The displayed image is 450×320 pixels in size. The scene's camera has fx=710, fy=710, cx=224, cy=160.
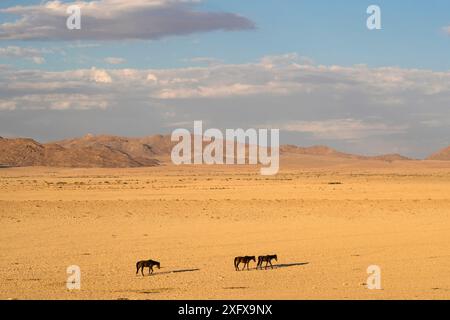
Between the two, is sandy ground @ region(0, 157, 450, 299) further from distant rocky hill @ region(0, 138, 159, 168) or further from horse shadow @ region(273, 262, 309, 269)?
distant rocky hill @ region(0, 138, 159, 168)

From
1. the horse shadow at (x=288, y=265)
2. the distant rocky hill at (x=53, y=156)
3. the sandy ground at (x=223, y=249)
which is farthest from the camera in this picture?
the distant rocky hill at (x=53, y=156)

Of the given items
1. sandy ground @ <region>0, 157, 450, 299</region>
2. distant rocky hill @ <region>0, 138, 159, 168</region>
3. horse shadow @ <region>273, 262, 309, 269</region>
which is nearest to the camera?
sandy ground @ <region>0, 157, 450, 299</region>

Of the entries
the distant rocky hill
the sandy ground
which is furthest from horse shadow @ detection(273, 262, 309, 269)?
the distant rocky hill

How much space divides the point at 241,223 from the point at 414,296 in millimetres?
14964

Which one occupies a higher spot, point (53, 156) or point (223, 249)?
point (53, 156)

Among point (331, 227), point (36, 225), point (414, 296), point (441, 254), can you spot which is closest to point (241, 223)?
point (331, 227)

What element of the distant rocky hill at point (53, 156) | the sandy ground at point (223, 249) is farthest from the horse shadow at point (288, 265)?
the distant rocky hill at point (53, 156)

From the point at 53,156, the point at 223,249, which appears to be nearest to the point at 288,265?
the point at 223,249

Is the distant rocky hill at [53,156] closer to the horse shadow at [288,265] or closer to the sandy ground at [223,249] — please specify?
the sandy ground at [223,249]

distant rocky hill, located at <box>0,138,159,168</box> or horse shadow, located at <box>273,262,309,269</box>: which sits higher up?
distant rocky hill, located at <box>0,138,159,168</box>

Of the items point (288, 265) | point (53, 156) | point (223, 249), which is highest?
point (53, 156)

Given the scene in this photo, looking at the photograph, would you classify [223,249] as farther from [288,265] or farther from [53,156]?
[53,156]

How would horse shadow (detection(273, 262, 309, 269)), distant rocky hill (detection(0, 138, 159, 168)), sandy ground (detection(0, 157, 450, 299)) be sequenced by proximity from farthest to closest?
distant rocky hill (detection(0, 138, 159, 168)) < horse shadow (detection(273, 262, 309, 269)) < sandy ground (detection(0, 157, 450, 299))

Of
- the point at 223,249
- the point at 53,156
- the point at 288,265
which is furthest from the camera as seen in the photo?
the point at 53,156
